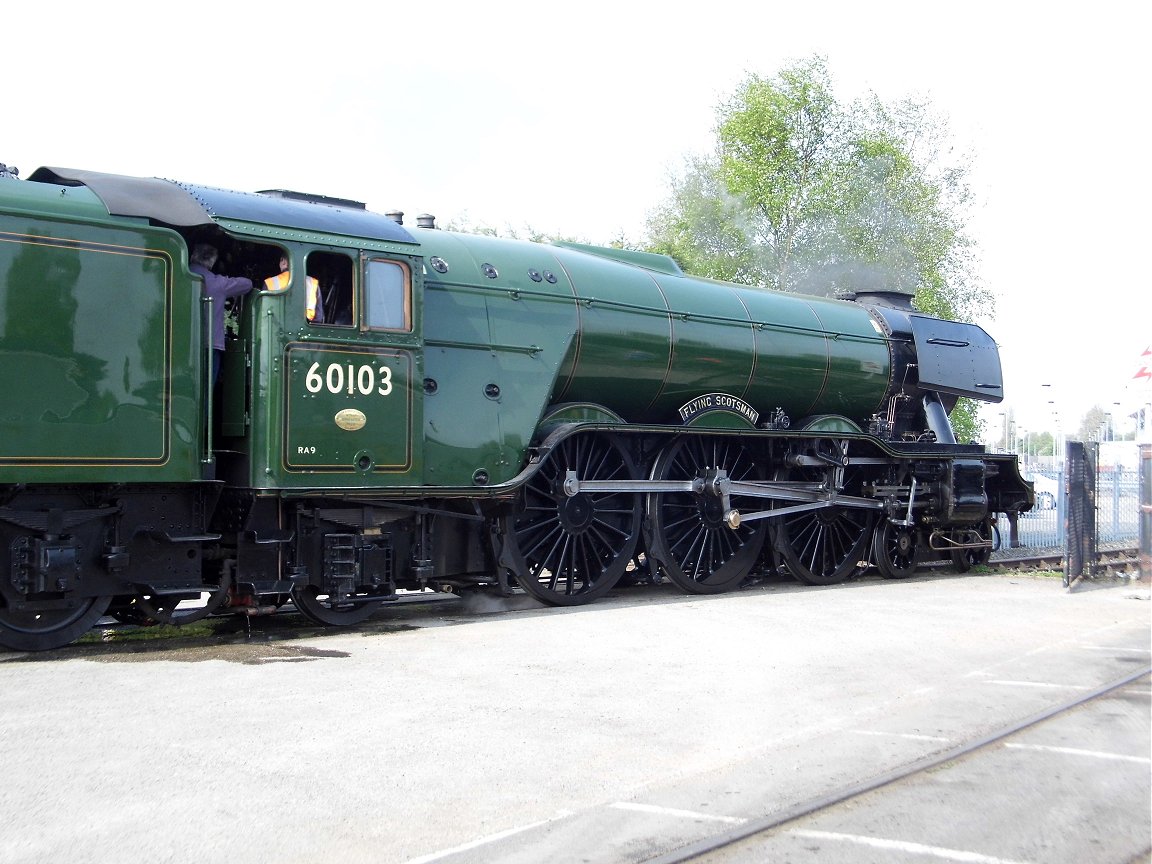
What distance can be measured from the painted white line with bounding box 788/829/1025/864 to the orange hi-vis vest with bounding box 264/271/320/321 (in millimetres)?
6036

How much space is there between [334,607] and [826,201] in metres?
25.5

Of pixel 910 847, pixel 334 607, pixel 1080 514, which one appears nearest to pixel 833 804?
pixel 910 847

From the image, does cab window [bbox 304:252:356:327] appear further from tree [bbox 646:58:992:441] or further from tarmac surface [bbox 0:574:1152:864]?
tree [bbox 646:58:992:441]

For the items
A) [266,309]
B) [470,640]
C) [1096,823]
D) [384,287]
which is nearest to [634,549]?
[470,640]

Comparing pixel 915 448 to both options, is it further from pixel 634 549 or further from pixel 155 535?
pixel 155 535

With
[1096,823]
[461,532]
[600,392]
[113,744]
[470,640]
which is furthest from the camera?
[600,392]

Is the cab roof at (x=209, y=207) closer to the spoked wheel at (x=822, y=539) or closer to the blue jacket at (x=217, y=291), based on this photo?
the blue jacket at (x=217, y=291)

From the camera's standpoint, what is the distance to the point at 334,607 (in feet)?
31.6

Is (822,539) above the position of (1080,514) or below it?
below

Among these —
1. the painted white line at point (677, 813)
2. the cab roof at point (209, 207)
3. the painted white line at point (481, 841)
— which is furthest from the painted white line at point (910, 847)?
the cab roof at point (209, 207)

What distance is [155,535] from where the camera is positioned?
850cm

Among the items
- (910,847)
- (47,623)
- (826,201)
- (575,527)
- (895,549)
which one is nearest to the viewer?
(910,847)

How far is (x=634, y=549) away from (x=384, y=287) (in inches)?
171

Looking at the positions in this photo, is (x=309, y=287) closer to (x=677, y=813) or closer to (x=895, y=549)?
(x=677, y=813)
